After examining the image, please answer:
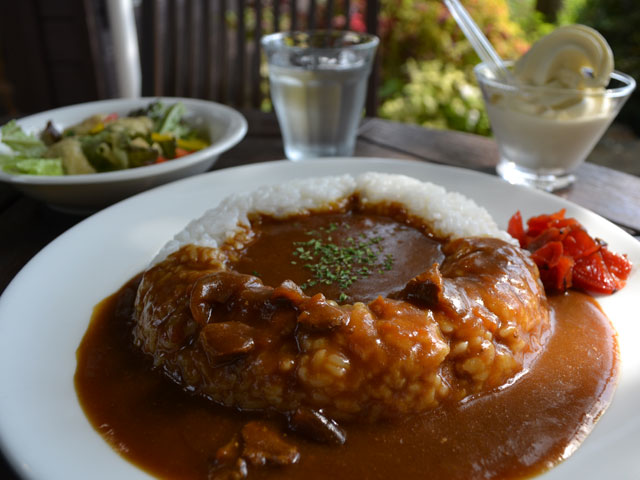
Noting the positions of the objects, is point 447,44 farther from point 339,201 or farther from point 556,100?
point 339,201

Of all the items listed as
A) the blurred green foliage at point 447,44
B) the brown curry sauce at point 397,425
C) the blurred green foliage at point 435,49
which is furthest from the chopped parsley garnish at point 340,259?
the blurred green foliage at point 447,44

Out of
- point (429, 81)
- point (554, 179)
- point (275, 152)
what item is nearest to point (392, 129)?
point (275, 152)

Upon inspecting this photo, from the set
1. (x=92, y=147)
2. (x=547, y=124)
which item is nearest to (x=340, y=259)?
(x=547, y=124)

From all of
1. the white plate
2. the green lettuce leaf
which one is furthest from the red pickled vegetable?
the green lettuce leaf

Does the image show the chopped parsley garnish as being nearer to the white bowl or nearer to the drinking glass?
the white bowl

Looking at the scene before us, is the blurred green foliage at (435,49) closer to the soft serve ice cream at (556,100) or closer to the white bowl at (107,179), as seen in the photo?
the soft serve ice cream at (556,100)

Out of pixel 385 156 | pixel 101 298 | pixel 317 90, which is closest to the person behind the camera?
pixel 101 298

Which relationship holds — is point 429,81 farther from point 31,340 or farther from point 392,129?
point 31,340
